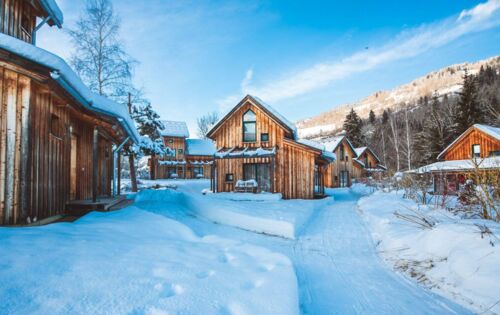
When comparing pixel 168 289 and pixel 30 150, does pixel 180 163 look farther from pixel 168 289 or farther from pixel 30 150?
pixel 168 289

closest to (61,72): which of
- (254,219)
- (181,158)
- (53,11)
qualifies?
(254,219)

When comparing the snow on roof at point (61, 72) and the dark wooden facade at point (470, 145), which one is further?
the dark wooden facade at point (470, 145)

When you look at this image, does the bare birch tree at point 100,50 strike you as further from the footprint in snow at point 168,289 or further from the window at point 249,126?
the footprint in snow at point 168,289

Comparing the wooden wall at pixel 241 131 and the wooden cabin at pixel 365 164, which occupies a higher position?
the wooden wall at pixel 241 131

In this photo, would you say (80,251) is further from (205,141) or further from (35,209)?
(205,141)

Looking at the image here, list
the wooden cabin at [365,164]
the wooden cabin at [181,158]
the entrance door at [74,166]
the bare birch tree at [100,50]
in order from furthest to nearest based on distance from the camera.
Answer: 1. the wooden cabin at [365,164]
2. the wooden cabin at [181,158]
3. the bare birch tree at [100,50]
4. the entrance door at [74,166]

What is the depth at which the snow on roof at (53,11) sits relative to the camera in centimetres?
871

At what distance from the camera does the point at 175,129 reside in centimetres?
3712

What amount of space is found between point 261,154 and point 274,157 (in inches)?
31.0

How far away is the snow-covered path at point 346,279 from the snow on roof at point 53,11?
920cm

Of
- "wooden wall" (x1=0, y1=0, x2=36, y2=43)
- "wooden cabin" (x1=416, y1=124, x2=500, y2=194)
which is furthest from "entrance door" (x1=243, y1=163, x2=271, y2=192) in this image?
"wooden cabin" (x1=416, y1=124, x2=500, y2=194)

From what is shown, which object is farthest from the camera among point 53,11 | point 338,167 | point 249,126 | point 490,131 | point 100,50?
point 338,167

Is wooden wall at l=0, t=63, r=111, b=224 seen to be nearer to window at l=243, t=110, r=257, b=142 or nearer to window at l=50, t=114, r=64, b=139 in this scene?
window at l=50, t=114, r=64, b=139

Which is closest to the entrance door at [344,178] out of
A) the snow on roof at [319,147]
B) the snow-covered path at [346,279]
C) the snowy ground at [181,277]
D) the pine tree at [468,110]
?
the pine tree at [468,110]
